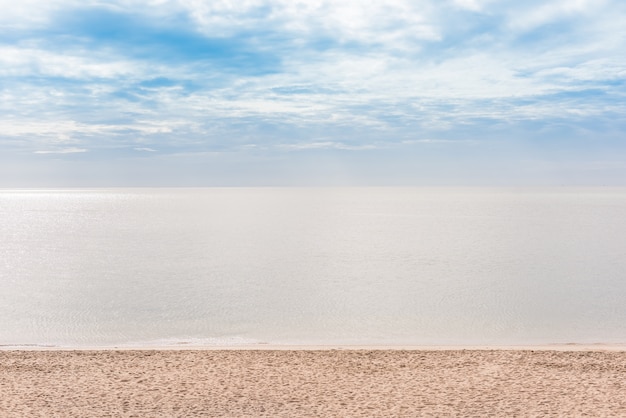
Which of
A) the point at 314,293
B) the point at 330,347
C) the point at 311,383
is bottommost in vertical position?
the point at 311,383

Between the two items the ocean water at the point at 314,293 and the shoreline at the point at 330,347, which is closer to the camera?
the shoreline at the point at 330,347

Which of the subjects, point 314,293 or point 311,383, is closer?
point 311,383

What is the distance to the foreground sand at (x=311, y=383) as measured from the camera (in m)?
8.77

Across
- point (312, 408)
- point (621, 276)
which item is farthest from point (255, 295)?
point (621, 276)

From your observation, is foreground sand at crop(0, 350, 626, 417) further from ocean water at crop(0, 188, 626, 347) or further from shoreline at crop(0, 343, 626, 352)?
ocean water at crop(0, 188, 626, 347)

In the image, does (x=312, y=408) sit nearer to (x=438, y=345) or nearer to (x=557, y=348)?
(x=438, y=345)

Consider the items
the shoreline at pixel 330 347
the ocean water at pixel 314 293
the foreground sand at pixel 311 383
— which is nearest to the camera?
the foreground sand at pixel 311 383

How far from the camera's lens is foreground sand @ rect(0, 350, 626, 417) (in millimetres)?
8766

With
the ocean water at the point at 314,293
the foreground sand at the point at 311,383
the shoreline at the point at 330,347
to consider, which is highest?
the ocean water at the point at 314,293

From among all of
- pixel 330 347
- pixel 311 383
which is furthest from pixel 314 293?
pixel 311 383

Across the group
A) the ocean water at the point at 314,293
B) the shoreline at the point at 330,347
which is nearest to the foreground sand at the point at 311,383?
the shoreline at the point at 330,347

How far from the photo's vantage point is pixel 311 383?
10.1 meters

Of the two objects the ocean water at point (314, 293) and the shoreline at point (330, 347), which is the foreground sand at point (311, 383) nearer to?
the shoreline at point (330, 347)

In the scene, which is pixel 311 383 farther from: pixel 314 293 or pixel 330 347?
pixel 314 293
